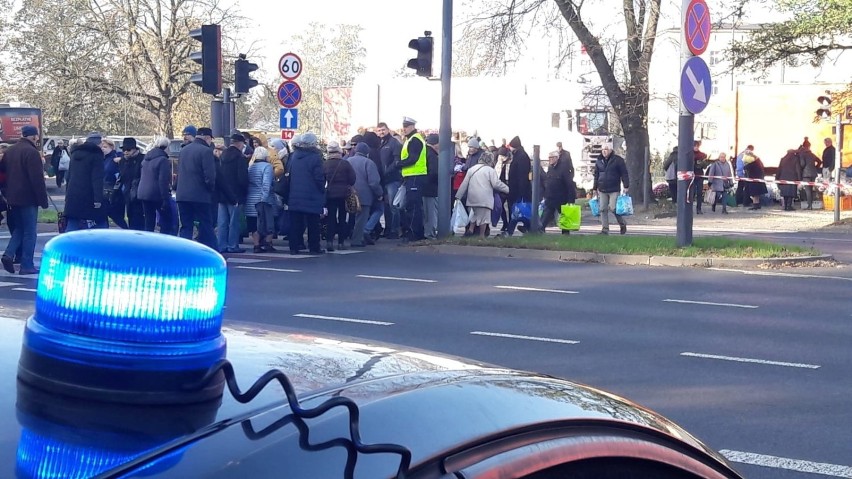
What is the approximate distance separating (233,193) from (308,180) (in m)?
1.14

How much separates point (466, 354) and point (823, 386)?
2606 millimetres

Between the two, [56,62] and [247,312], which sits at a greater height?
[56,62]

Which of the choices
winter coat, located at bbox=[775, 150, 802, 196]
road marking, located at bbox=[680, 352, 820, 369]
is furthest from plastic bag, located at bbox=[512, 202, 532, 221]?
winter coat, located at bbox=[775, 150, 802, 196]

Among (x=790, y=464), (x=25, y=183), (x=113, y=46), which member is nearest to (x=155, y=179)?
(x=25, y=183)

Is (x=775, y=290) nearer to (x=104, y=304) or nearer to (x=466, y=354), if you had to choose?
(x=466, y=354)

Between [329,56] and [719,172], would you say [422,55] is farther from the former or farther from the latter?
[329,56]

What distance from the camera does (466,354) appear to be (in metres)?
8.84

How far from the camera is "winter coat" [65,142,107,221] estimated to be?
603 inches

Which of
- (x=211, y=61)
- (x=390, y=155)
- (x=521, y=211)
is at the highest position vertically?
(x=211, y=61)

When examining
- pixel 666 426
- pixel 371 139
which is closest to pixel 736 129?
pixel 371 139

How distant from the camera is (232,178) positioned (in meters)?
17.5

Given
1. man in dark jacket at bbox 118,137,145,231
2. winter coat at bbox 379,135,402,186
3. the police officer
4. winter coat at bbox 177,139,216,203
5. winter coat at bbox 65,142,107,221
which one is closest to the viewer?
winter coat at bbox 65,142,107,221

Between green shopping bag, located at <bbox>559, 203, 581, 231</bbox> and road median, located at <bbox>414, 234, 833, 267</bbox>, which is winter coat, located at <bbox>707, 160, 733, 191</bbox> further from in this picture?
road median, located at <bbox>414, 234, 833, 267</bbox>

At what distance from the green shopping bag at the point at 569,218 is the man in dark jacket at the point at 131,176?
7.40 m
